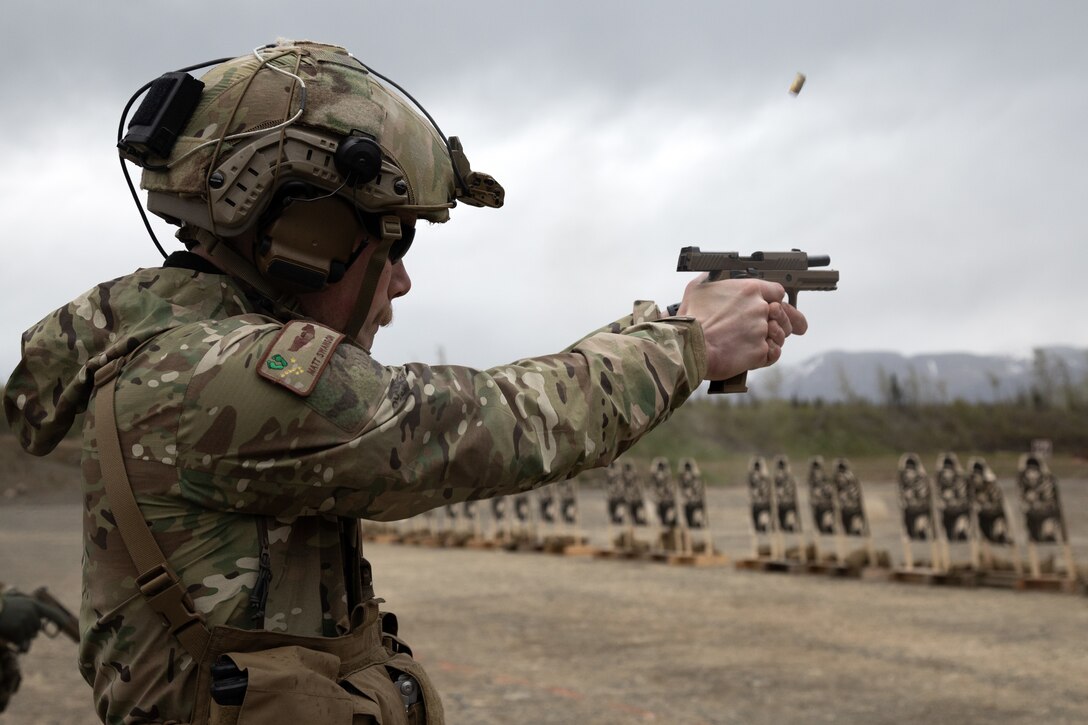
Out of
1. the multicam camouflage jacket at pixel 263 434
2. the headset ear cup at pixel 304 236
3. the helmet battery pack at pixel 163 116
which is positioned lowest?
the multicam camouflage jacket at pixel 263 434

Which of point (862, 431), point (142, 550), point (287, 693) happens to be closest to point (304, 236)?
point (142, 550)

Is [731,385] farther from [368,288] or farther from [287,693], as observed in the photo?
[287,693]

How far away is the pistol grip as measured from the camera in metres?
1.96

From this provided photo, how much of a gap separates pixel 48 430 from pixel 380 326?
57cm

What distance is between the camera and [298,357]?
1551 mm

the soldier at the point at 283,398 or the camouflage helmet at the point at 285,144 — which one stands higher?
the camouflage helmet at the point at 285,144

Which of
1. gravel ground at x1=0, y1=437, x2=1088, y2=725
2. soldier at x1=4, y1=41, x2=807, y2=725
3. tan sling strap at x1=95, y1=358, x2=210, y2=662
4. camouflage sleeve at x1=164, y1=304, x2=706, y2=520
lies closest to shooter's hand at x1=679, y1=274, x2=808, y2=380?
soldier at x1=4, y1=41, x2=807, y2=725

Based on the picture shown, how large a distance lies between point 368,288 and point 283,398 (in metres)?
0.39

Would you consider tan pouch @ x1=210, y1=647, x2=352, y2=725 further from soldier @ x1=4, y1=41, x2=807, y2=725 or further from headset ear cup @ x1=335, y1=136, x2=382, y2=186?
headset ear cup @ x1=335, y1=136, x2=382, y2=186

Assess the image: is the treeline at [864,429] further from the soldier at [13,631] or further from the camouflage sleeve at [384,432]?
the camouflage sleeve at [384,432]

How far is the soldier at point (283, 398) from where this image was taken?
5.17 feet

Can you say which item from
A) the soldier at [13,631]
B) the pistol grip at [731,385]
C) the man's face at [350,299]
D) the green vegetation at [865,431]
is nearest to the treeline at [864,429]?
the green vegetation at [865,431]

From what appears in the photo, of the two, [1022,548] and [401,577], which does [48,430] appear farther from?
[1022,548]

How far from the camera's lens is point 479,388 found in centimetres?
165
